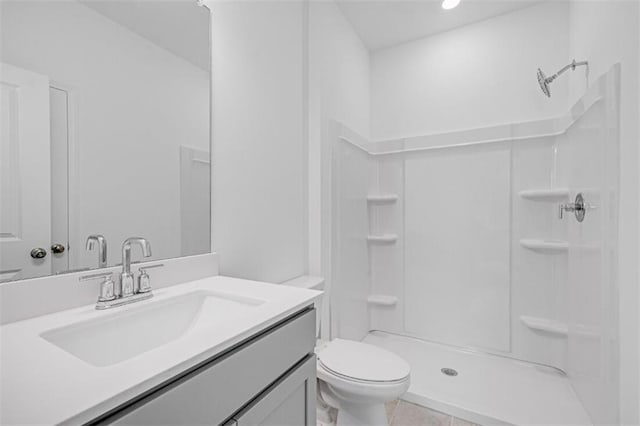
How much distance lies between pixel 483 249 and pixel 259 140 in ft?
5.77

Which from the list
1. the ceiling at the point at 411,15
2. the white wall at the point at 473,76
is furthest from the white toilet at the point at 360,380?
the ceiling at the point at 411,15

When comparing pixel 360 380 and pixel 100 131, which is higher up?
pixel 100 131

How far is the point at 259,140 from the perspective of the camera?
151 centimetres

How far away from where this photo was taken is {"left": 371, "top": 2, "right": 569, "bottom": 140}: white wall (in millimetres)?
2104

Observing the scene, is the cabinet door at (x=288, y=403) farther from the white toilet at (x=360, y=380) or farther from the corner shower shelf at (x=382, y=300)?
the corner shower shelf at (x=382, y=300)

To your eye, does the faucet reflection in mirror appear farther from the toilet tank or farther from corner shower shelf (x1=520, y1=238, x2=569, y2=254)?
corner shower shelf (x1=520, y1=238, x2=569, y2=254)

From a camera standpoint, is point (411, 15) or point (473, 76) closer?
point (411, 15)

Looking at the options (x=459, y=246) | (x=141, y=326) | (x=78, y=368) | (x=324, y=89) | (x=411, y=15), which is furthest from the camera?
(x=459, y=246)

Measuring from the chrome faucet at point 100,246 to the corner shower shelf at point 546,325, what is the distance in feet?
7.81

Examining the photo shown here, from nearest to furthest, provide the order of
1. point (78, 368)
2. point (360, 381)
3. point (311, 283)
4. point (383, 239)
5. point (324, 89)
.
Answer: point (78, 368), point (360, 381), point (311, 283), point (324, 89), point (383, 239)

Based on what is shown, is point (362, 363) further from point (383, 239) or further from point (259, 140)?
point (383, 239)

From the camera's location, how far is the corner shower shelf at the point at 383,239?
2492 mm

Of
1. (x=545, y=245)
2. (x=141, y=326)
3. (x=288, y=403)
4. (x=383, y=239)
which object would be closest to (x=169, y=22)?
(x=141, y=326)

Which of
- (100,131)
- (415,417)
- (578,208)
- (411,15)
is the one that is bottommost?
(415,417)
